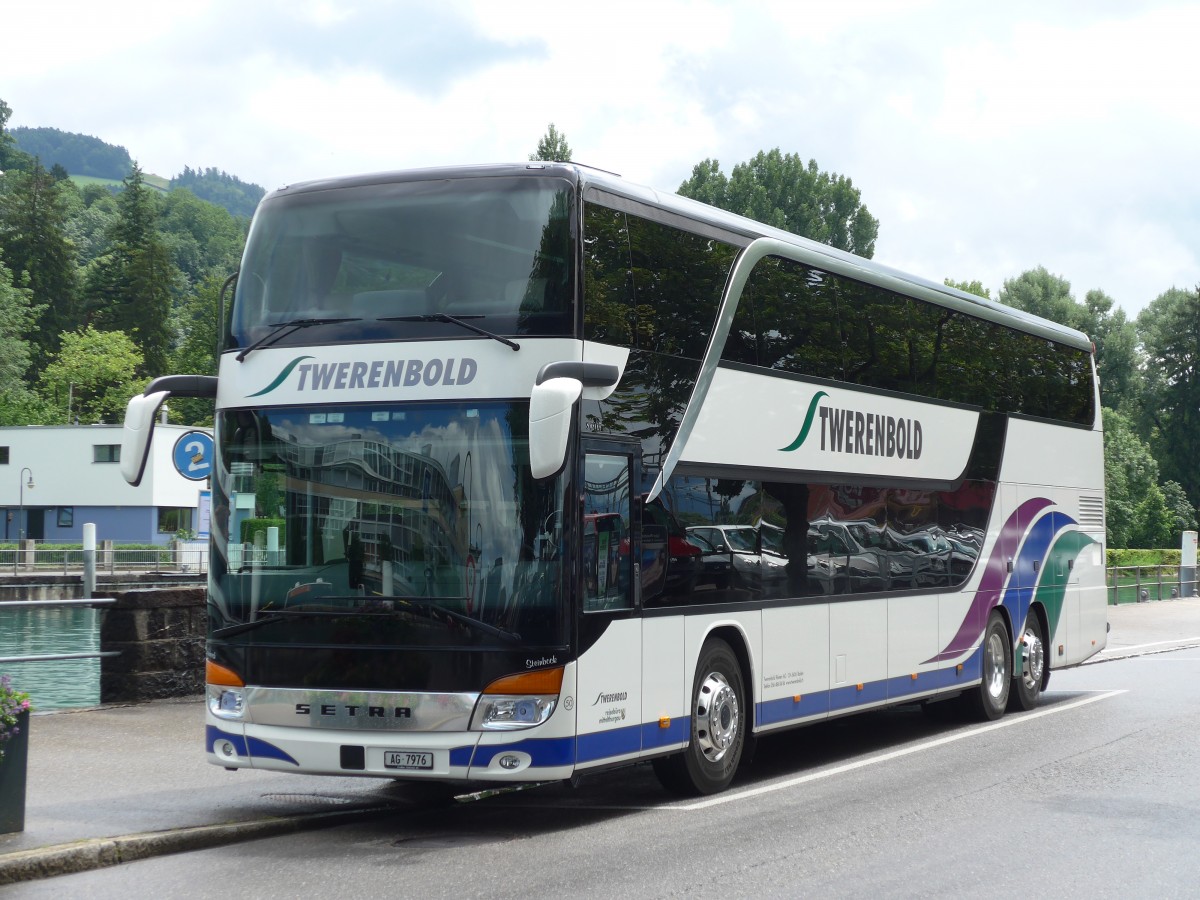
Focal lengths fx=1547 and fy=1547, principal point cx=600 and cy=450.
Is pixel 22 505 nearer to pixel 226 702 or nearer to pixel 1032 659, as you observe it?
pixel 1032 659

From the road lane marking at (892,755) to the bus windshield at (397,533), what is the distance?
91.9 inches

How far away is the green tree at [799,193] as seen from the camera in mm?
90438

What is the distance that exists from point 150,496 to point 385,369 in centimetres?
7314

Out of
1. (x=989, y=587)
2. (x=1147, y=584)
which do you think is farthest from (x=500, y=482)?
(x=1147, y=584)

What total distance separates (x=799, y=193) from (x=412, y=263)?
83.5 metres

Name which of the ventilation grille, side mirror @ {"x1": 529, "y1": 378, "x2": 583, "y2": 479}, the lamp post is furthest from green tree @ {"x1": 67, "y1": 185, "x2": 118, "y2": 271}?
side mirror @ {"x1": 529, "y1": 378, "x2": 583, "y2": 479}

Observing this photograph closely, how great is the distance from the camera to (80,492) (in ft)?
269

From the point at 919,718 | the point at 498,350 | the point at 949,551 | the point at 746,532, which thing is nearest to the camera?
Result: the point at 498,350

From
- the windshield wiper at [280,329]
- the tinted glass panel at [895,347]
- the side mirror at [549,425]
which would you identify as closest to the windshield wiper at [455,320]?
the windshield wiper at [280,329]

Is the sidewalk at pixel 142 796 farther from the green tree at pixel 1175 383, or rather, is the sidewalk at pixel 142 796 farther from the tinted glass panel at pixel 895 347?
the green tree at pixel 1175 383

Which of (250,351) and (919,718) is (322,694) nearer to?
(250,351)

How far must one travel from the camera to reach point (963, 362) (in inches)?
637

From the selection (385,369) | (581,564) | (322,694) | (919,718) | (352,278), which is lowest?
(919,718)

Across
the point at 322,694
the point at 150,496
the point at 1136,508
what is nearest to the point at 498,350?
the point at 322,694
